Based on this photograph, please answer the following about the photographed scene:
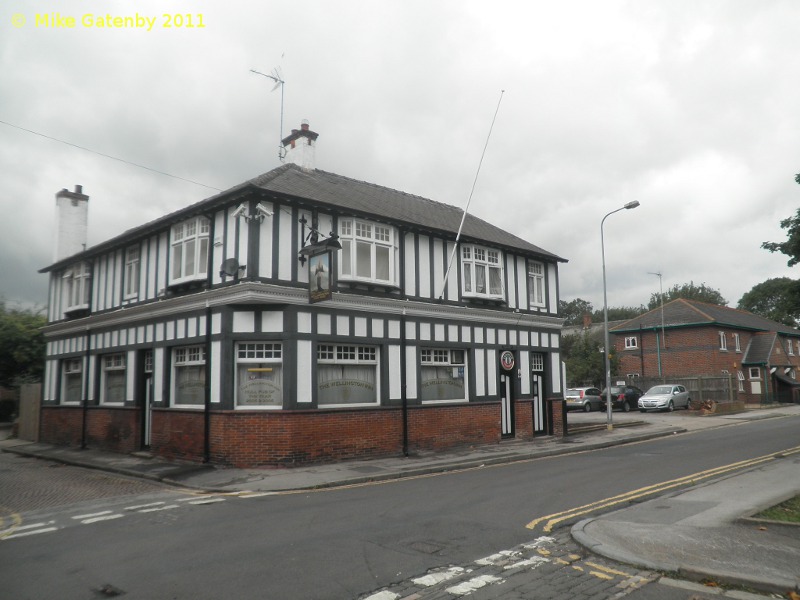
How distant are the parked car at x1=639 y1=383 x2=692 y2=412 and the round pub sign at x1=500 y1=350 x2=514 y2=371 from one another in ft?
63.8

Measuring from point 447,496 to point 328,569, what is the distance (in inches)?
188

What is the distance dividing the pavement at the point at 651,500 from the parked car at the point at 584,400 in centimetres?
1684

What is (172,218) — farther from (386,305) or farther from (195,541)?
(195,541)

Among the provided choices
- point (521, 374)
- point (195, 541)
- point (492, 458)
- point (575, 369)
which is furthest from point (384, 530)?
point (575, 369)

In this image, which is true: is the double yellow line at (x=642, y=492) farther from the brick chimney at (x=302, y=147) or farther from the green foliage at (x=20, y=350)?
the green foliage at (x=20, y=350)

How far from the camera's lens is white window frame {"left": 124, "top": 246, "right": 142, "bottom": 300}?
19478mm

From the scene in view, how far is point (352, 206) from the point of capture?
670 inches

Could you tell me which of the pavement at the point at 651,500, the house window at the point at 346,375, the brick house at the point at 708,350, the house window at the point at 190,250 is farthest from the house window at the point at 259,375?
the brick house at the point at 708,350

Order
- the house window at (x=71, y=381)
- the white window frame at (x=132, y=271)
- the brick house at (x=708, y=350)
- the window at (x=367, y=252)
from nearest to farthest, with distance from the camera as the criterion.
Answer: the window at (x=367, y=252), the white window frame at (x=132, y=271), the house window at (x=71, y=381), the brick house at (x=708, y=350)

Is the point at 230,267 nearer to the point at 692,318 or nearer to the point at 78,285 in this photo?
the point at 78,285

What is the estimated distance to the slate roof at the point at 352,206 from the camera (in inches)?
634

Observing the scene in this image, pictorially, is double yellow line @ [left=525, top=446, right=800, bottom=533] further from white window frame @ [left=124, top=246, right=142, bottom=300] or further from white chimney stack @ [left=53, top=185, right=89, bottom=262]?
white chimney stack @ [left=53, top=185, right=89, bottom=262]

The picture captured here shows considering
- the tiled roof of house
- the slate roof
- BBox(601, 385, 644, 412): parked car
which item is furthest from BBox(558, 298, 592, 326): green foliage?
the slate roof

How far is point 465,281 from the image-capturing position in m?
20.0
